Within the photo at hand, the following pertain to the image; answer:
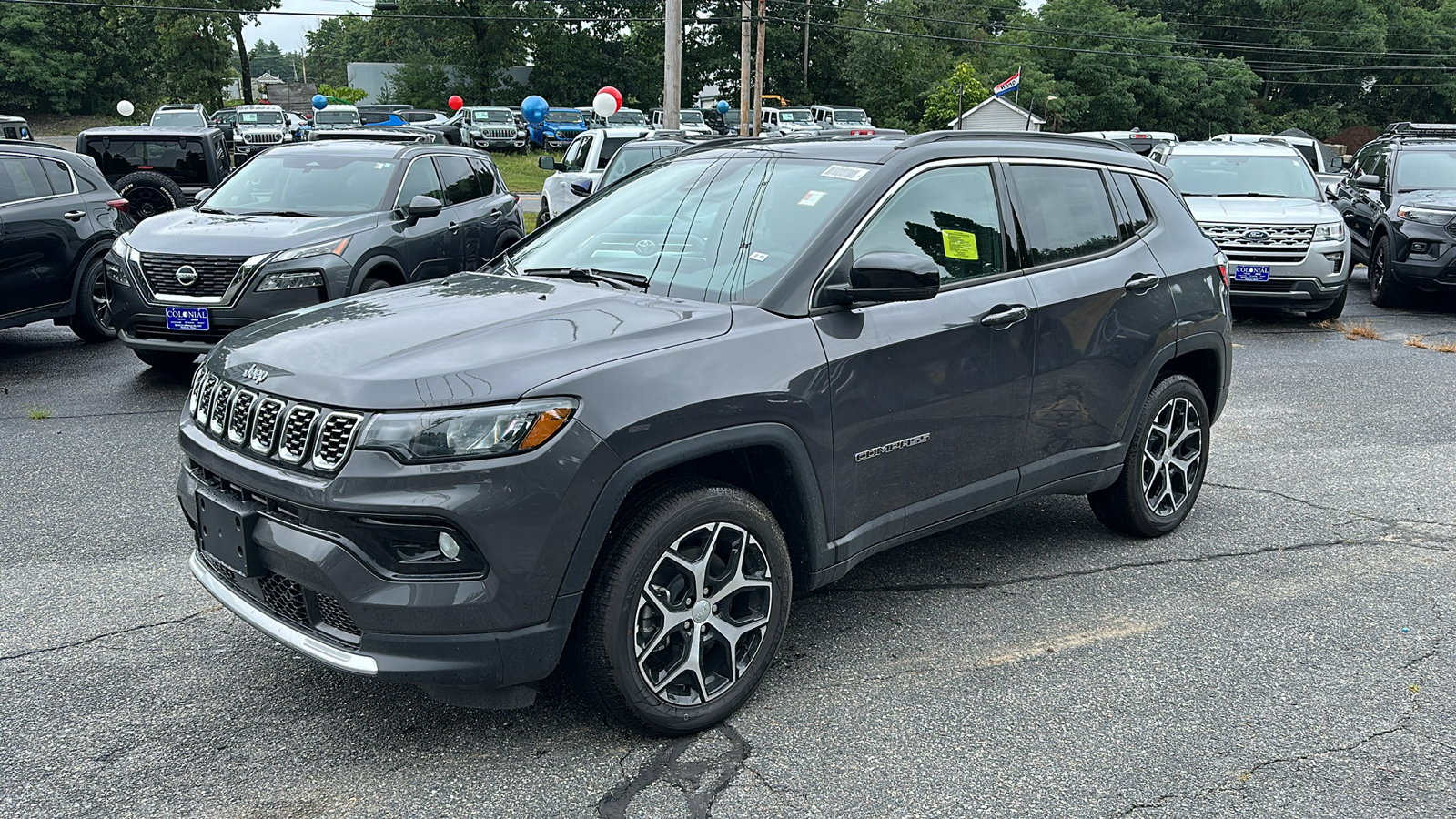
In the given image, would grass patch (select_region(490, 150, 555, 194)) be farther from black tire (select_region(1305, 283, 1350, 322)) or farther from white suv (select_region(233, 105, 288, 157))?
black tire (select_region(1305, 283, 1350, 322))

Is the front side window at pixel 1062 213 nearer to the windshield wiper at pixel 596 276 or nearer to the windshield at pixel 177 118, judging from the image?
the windshield wiper at pixel 596 276

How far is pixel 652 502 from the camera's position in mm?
3207

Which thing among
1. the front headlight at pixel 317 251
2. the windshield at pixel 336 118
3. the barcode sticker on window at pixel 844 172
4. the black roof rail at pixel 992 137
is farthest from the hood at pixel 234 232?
the windshield at pixel 336 118

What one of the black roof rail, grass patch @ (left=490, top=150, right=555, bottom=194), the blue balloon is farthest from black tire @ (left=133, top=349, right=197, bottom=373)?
the blue balloon

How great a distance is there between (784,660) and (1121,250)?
2.35m

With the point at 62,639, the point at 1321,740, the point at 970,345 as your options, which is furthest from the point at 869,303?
the point at 62,639

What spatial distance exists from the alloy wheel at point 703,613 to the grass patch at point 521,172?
2648 centimetres

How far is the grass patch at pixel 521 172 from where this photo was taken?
3209 centimetres

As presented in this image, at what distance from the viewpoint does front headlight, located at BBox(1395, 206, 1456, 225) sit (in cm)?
1175

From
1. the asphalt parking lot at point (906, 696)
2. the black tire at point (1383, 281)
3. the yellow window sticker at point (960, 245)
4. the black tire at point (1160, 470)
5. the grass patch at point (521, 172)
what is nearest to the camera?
the asphalt parking lot at point (906, 696)

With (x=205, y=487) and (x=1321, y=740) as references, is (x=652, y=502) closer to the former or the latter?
(x=205, y=487)

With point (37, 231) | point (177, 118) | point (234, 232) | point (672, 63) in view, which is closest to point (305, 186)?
point (234, 232)

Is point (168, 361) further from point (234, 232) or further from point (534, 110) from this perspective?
point (534, 110)

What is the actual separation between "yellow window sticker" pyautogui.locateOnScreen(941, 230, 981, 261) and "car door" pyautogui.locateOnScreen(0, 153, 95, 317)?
24.8 ft
